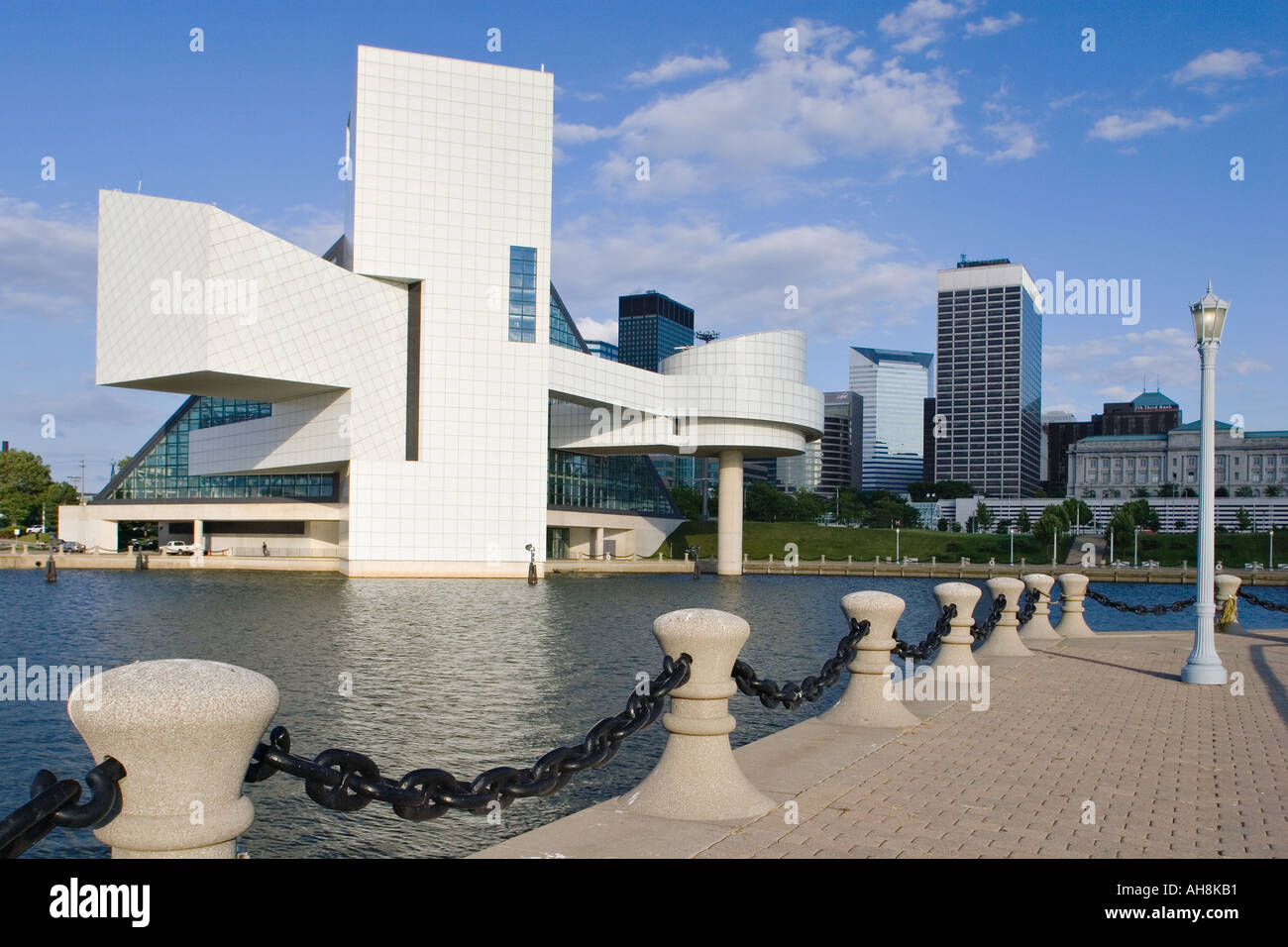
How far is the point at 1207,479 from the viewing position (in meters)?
13.9

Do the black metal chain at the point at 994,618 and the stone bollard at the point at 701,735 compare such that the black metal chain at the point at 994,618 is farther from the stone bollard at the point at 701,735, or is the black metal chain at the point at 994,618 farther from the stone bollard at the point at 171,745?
the stone bollard at the point at 171,745

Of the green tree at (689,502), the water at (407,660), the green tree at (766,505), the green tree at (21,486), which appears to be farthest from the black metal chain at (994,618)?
the green tree at (766,505)

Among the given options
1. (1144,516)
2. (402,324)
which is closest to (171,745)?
(402,324)

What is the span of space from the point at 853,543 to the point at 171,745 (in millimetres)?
91885

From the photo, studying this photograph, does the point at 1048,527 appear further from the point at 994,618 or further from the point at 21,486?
the point at 21,486

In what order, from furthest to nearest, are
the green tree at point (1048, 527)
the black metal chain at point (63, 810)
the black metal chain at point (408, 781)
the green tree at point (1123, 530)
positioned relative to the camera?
the green tree at point (1123, 530) → the green tree at point (1048, 527) → the black metal chain at point (408, 781) → the black metal chain at point (63, 810)

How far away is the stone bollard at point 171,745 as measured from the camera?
3822mm

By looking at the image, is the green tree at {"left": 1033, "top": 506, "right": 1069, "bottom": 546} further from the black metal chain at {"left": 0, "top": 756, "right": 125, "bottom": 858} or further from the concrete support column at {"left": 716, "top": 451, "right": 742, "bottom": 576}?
the black metal chain at {"left": 0, "top": 756, "right": 125, "bottom": 858}

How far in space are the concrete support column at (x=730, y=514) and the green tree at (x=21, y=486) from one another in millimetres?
71206

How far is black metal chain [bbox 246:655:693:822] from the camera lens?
4.73 meters

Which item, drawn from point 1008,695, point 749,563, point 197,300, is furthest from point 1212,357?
point 749,563

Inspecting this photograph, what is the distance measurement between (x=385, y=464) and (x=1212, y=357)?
1768 inches

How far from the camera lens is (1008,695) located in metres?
12.3
